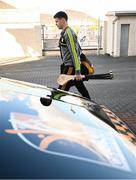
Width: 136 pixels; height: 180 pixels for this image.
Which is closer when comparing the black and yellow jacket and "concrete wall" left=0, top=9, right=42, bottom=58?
the black and yellow jacket

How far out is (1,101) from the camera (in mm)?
2002

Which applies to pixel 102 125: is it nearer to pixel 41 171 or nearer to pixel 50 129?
pixel 50 129

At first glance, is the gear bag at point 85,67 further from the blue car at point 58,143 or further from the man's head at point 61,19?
the blue car at point 58,143

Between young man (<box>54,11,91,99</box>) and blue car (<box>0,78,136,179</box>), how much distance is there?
2693 mm

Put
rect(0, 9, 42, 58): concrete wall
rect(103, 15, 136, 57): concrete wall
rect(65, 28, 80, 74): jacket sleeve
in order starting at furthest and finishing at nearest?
rect(0, 9, 42, 58): concrete wall < rect(103, 15, 136, 57): concrete wall < rect(65, 28, 80, 74): jacket sleeve

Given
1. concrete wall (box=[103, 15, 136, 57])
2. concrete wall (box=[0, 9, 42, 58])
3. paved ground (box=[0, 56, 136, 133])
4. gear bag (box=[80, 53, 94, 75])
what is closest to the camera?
gear bag (box=[80, 53, 94, 75])

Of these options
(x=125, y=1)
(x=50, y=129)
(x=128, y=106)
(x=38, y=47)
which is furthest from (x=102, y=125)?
(x=125, y=1)

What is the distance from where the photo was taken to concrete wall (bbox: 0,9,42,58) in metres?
16.5

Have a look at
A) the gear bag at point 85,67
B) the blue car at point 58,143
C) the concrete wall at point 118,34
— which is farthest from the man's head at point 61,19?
the concrete wall at point 118,34

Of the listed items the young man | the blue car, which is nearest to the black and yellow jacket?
the young man

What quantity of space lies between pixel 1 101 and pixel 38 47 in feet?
49.4

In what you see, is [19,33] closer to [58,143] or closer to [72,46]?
[72,46]

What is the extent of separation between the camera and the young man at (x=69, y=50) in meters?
4.87

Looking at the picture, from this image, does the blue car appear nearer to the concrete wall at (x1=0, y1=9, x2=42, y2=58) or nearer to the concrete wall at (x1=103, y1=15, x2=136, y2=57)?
the concrete wall at (x1=103, y1=15, x2=136, y2=57)
